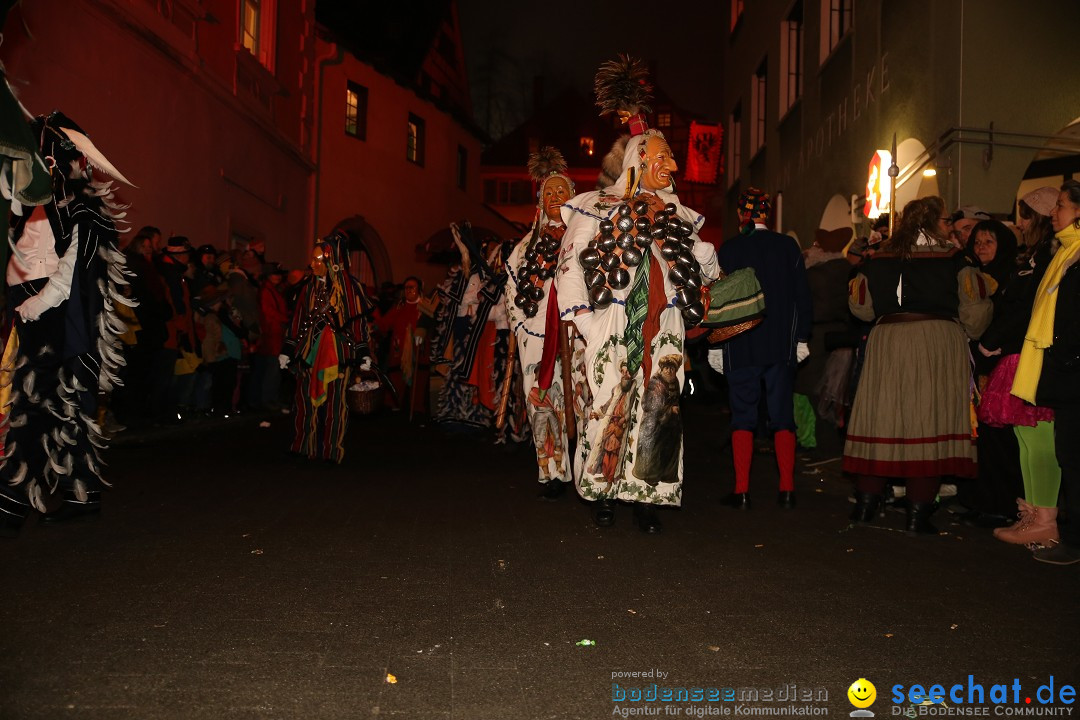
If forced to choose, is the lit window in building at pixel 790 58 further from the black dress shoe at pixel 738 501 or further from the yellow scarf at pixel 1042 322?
the yellow scarf at pixel 1042 322

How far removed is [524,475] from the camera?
7980mm

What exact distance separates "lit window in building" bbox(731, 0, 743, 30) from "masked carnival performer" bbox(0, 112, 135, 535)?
22585 millimetres

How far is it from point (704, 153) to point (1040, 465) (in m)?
22.9

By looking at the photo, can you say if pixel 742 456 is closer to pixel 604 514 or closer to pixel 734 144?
pixel 604 514

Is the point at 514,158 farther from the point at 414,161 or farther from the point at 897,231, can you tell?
the point at 897,231

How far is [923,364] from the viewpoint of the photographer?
18.4ft

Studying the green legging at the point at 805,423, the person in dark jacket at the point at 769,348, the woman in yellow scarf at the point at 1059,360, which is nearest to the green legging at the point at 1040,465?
the woman in yellow scarf at the point at 1059,360

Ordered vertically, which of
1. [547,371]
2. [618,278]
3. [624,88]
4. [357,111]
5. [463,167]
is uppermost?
[463,167]

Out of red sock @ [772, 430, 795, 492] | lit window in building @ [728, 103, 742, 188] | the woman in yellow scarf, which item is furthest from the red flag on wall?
the woman in yellow scarf

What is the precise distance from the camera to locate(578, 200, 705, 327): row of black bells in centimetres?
547

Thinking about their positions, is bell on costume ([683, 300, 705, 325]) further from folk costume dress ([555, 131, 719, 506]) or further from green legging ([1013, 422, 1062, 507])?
green legging ([1013, 422, 1062, 507])

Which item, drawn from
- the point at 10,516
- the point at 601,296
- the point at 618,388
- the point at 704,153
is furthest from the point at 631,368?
the point at 704,153

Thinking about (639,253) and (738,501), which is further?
(738,501)

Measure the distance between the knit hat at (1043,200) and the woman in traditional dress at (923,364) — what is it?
1.57 feet
